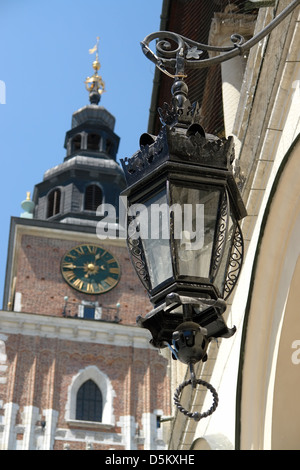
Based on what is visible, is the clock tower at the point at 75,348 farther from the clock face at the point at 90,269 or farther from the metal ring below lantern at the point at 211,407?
the metal ring below lantern at the point at 211,407

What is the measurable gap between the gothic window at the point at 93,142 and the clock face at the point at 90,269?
26.0 ft

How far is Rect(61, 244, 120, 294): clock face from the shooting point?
36188 mm

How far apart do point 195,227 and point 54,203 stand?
1485 inches

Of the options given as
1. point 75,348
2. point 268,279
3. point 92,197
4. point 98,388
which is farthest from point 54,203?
point 268,279

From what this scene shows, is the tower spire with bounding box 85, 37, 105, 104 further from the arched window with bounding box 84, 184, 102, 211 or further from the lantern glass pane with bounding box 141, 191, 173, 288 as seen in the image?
the lantern glass pane with bounding box 141, 191, 173, 288

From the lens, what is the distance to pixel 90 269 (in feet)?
121

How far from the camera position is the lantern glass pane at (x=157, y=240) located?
11.3 ft

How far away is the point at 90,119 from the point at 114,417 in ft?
54.8

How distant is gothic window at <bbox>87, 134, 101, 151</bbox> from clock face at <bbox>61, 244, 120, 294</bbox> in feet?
26.0

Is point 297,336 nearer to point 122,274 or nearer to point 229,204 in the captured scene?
point 229,204

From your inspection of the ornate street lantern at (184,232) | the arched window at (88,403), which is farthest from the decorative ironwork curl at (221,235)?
the arched window at (88,403)

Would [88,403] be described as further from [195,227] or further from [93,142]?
[195,227]

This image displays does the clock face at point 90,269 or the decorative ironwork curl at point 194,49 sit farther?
the clock face at point 90,269
